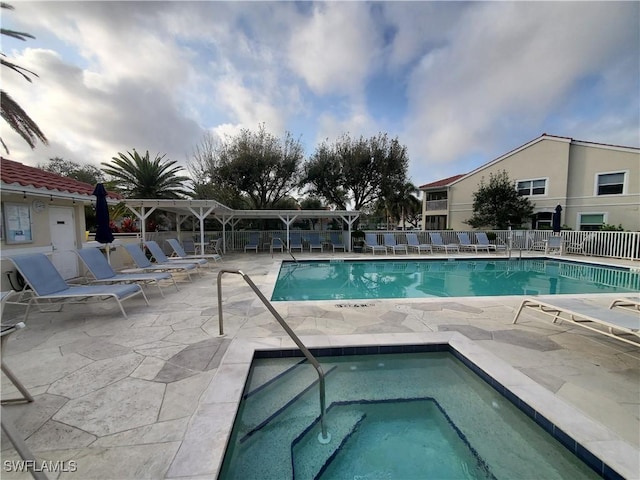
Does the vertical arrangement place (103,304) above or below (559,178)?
below

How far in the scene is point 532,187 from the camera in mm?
18734

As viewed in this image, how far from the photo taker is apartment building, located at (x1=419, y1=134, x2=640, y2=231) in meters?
15.3

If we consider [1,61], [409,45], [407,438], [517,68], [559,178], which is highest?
[409,45]

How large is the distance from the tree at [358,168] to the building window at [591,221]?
444 inches

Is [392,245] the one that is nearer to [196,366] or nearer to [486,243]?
[486,243]

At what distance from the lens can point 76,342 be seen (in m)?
3.56

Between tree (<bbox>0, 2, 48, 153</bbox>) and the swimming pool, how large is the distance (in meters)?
8.86

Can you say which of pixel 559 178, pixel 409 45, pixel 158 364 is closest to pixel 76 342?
pixel 158 364

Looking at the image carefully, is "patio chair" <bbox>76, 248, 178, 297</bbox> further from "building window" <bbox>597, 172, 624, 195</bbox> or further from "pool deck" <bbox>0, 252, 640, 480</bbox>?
"building window" <bbox>597, 172, 624, 195</bbox>

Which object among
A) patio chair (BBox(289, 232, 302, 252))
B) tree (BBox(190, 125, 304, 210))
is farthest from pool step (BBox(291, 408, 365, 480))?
tree (BBox(190, 125, 304, 210))

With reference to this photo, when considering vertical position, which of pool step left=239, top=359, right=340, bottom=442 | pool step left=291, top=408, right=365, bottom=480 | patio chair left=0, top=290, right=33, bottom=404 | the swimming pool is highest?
patio chair left=0, top=290, right=33, bottom=404

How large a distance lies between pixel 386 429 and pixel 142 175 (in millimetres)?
16994

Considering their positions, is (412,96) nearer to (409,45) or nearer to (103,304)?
(409,45)

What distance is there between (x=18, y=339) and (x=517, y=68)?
15.5m
